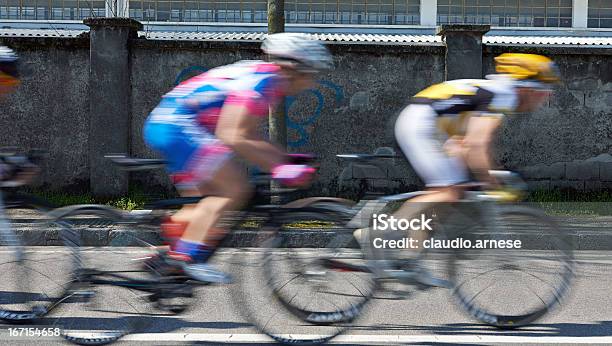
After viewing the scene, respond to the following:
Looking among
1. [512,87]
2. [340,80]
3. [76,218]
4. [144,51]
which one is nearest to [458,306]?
[512,87]

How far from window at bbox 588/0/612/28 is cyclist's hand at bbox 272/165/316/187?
17869 mm

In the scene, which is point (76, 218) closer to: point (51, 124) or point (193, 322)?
point (193, 322)

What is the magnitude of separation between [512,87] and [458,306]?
1.33 meters

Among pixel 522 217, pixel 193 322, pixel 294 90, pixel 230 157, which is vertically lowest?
pixel 193 322

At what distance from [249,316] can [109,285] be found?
771 millimetres

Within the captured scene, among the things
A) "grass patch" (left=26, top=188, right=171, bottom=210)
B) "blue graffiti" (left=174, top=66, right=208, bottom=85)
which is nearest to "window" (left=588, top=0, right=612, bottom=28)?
"blue graffiti" (left=174, top=66, right=208, bottom=85)

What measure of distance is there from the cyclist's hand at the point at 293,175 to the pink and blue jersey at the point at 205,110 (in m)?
0.31

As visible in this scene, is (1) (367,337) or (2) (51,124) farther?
(2) (51,124)

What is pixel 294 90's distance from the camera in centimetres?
457

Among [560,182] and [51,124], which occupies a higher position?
[51,124]

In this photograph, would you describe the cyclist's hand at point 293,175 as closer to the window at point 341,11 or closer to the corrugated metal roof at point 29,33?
the corrugated metal roof at point 29,33

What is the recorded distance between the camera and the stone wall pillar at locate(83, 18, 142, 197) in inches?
435

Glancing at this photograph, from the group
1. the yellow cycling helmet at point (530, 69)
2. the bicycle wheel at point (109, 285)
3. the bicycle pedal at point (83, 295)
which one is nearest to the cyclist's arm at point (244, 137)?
the bicycle wheel at point (109, 285)

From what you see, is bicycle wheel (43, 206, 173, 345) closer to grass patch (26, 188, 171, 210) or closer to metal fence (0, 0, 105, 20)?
grass patch (26, 188, 171, 210)
